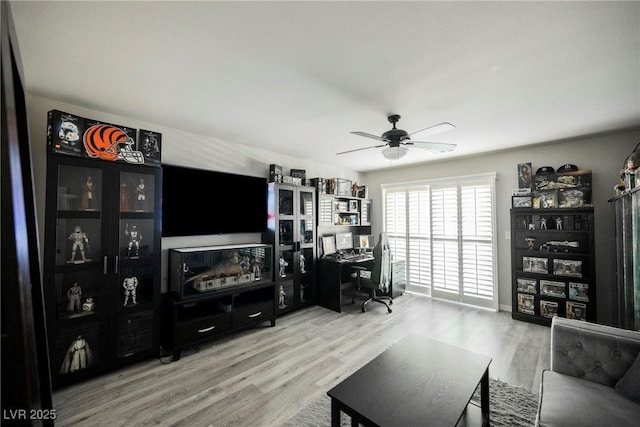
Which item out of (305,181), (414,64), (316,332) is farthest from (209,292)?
(414,64)

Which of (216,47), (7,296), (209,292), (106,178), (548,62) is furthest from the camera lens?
(209,292)

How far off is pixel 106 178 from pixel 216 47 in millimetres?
1661

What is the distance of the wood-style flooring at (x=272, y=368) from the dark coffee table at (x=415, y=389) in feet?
2.25

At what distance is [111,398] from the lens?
80.0 inches

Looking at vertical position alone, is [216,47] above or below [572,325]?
above

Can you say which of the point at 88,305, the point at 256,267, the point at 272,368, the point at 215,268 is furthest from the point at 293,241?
the point at 88,305

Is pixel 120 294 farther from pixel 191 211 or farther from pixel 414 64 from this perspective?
pixel 414 64

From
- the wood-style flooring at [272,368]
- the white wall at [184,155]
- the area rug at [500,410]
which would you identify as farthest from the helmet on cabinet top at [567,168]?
the white wall at [184,155]

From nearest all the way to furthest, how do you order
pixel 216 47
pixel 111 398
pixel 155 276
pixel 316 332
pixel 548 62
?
pixel 216 47, pixel 548 62, pixel 111 398, pixel 155 276, pixel 316 332

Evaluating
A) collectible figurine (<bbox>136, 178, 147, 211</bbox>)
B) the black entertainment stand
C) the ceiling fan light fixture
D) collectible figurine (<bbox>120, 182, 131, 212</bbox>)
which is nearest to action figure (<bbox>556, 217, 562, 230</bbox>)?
the ceiling fan light fixture

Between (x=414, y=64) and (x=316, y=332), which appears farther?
(x=316, y=332)

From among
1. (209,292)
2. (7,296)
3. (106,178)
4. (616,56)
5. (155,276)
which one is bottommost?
(209,292)

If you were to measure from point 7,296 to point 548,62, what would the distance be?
9.41 feet

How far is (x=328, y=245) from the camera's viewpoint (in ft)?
14.9
